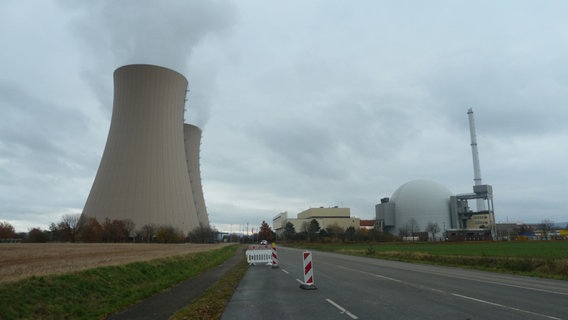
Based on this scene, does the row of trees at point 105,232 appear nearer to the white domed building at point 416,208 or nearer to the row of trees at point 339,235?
the row of trees at point 339,235

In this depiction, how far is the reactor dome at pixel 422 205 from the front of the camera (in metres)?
104

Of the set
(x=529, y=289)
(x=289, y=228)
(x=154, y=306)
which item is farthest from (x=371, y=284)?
(x=289, y=228)

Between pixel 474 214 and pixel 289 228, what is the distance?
51.0m

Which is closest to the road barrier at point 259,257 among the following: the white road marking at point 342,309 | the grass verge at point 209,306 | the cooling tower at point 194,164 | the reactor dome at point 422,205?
the grass verge at point 209,306

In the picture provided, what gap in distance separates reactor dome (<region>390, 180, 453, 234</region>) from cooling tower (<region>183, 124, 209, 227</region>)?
63840 mm

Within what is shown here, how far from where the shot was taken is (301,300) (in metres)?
8.82

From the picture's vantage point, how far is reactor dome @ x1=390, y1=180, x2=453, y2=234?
104500 mm

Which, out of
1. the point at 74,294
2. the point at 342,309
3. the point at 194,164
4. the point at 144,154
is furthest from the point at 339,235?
the point at 342,309

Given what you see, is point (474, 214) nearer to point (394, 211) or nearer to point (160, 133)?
point (394, 211)

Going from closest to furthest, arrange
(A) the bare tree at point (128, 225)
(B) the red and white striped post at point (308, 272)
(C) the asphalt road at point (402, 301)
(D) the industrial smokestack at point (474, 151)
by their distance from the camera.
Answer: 1. (C) the asphalt road at point (402, 301)
2. (B) the red and white striped post at point (308, 272)
3. (A) the bare tree at point (128, 225)
4. (D) the industrial smokestack at point (474, 151)

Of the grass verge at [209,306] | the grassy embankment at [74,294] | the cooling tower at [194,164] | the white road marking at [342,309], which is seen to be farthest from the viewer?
the cooling tower at [194,164]

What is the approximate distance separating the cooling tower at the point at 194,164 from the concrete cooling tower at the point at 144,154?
14.6m

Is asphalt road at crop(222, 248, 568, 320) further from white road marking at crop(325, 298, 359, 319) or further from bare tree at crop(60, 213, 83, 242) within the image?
bare tree at crop(60, 213, 83, 242)

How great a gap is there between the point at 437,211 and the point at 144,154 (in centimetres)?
8557
